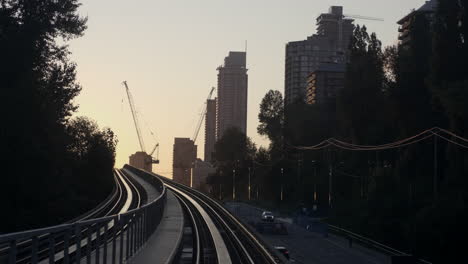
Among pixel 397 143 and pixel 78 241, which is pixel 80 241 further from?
pixel 397 143

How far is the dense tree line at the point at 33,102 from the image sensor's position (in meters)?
45.0

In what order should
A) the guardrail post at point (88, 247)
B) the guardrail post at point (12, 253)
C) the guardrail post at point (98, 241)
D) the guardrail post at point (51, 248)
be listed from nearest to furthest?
1. the guardrail post at point (12, 253)
2. the guardrail post at point (51, 248)
3. the guardrail post at point (88, 247)
4. the guardrail post at point (98, 241)

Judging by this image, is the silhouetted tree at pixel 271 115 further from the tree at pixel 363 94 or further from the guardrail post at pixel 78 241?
the guardrail post at pixel 78 241

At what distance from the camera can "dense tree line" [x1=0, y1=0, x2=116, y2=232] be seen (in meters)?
45.0

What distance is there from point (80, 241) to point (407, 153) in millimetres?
62870

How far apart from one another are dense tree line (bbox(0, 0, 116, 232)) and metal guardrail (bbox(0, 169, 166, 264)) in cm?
2049

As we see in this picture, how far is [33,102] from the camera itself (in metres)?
45.5

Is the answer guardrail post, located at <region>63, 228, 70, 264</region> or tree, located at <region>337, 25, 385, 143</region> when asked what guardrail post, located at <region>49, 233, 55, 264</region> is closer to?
guardrail post, located at <region>63, 228, 70, 264</region>

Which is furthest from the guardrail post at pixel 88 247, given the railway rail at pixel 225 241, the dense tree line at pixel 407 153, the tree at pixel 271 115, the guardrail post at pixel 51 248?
the tree at pixel 271 115

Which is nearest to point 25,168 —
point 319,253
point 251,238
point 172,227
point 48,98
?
point 48,98

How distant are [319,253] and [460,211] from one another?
10693 millimetres

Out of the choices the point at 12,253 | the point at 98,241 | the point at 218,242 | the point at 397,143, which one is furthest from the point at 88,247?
the point at 397,143

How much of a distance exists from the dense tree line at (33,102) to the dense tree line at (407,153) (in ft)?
92.2

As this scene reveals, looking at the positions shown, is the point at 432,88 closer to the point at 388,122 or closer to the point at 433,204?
the point at 433,204
